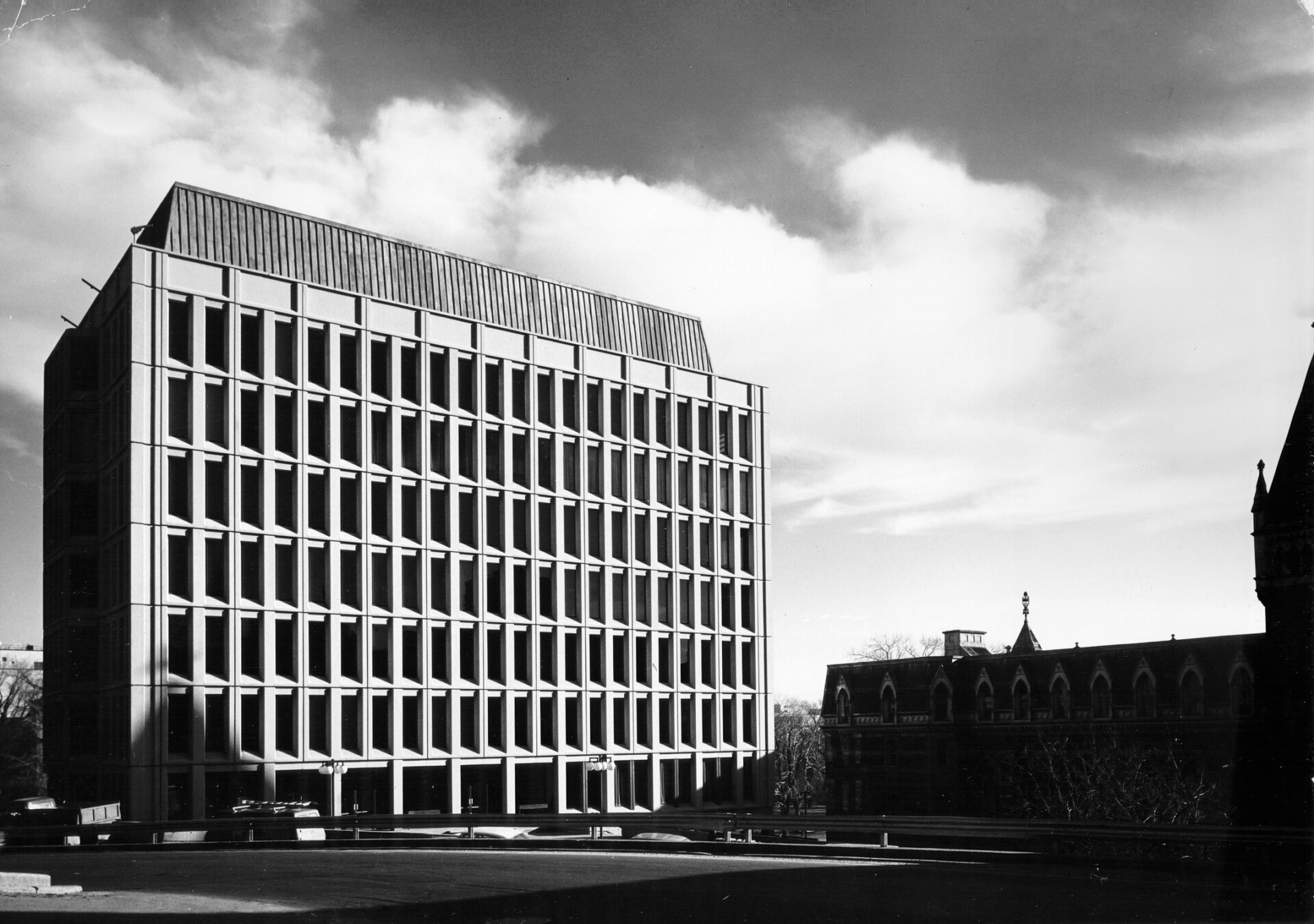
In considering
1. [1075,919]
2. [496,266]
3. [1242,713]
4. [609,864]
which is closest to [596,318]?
[496,266]

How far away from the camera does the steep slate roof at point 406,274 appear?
53562 millimetres

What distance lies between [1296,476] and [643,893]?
39.1 m

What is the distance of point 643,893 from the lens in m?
19.4

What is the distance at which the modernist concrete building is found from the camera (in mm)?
50000

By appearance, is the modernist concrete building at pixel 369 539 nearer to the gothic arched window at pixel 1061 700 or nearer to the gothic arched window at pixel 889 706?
the gothic arched window at pixel 889 706

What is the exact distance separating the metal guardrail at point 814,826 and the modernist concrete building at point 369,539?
10164mm

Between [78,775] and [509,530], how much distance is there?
20.6m

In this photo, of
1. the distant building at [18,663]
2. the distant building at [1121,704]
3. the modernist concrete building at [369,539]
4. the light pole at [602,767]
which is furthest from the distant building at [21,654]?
the distant building at [1121,704]

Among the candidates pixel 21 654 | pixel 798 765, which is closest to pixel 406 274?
pixel 798 765

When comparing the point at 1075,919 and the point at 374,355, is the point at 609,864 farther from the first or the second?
the point at 374,355

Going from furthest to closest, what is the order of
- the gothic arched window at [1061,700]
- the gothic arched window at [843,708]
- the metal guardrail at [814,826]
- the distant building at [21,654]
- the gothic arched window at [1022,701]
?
1. the distant building at [21,654]
2. the gothic arched window at [843,708]
3. the gothic arched window at [1022,701]
4. the gothic arched window at [1061,700]
5. the metal guardrail at [814,826]

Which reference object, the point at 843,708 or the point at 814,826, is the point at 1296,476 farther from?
the point at 843,708

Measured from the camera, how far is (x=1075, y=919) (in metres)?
15.9

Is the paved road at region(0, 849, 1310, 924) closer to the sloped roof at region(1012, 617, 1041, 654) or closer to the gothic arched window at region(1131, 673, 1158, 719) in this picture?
the gothic arched window at region(1131, 673, 1158, 719)
